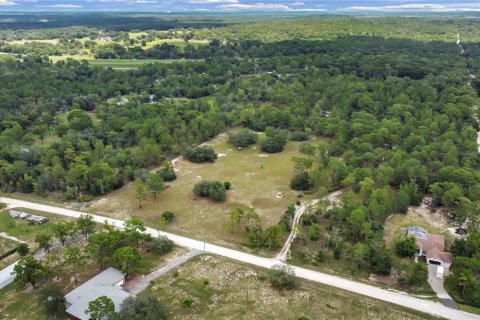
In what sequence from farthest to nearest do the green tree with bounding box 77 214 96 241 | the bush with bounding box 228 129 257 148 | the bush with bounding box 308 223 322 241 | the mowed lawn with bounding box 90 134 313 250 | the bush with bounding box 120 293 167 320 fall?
the bush with bounding box 228 129 257 148
the mowed lawn with bounding box 90 134 313 250
the bush with bounding box 308 223 322 241
the green tree with bounding box 77 214 96 241
the bush with bounding box 120 293 167 320

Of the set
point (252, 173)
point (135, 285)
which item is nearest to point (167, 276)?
point (135, 285)

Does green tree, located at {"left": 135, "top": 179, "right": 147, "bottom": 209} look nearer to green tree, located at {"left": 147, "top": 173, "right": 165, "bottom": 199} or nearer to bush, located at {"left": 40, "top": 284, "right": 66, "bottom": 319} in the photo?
green tree, located at {"left": 147, "top": 173, "right": 165, "bottom": 199}

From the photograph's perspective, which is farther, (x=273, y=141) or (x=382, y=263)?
(x=273, y=141)

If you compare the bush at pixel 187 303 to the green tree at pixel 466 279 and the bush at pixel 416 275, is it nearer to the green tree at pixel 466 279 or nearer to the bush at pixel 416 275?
the bush at pixel 416 275

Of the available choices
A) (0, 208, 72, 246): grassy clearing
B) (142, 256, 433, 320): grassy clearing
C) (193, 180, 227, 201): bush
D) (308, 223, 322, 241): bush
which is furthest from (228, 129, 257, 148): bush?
(142, 256, 433, 320): grassy clearing

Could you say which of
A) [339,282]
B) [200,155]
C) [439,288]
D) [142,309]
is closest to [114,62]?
[200,155]

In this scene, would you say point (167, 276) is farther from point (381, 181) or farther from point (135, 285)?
point (381, 181)

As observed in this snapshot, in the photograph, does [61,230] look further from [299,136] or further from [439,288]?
[299,136]
